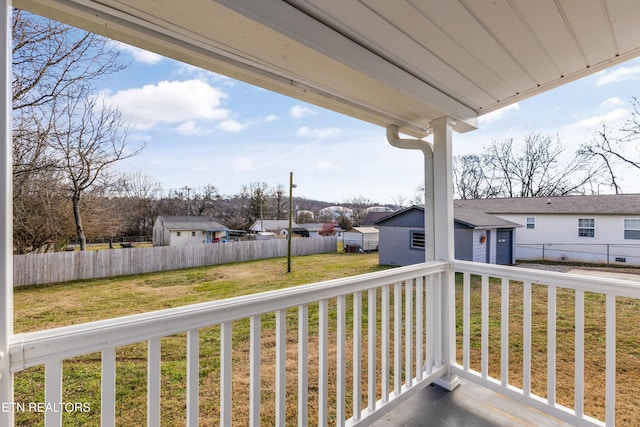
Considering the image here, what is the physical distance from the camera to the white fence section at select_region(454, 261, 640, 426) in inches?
55.3

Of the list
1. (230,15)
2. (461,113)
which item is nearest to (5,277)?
(230,15)

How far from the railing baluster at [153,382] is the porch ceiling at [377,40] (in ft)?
3.45

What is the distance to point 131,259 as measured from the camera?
1431mm

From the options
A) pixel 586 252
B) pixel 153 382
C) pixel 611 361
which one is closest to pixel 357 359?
pixel 153 382

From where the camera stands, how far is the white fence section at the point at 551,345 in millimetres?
1406

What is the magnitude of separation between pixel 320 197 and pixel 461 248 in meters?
1.88

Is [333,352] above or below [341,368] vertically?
below

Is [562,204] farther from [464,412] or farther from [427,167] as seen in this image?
[464,412]

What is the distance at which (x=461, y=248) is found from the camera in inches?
120

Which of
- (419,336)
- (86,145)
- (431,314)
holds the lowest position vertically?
(419,336)

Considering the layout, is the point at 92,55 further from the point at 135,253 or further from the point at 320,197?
the point at 320,197

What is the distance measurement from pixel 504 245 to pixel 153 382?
466 cm

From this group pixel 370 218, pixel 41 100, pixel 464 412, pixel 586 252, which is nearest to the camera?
pixel 41 100

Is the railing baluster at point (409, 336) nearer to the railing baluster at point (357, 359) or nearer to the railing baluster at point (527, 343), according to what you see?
the railing baluster at point (357, 359)
